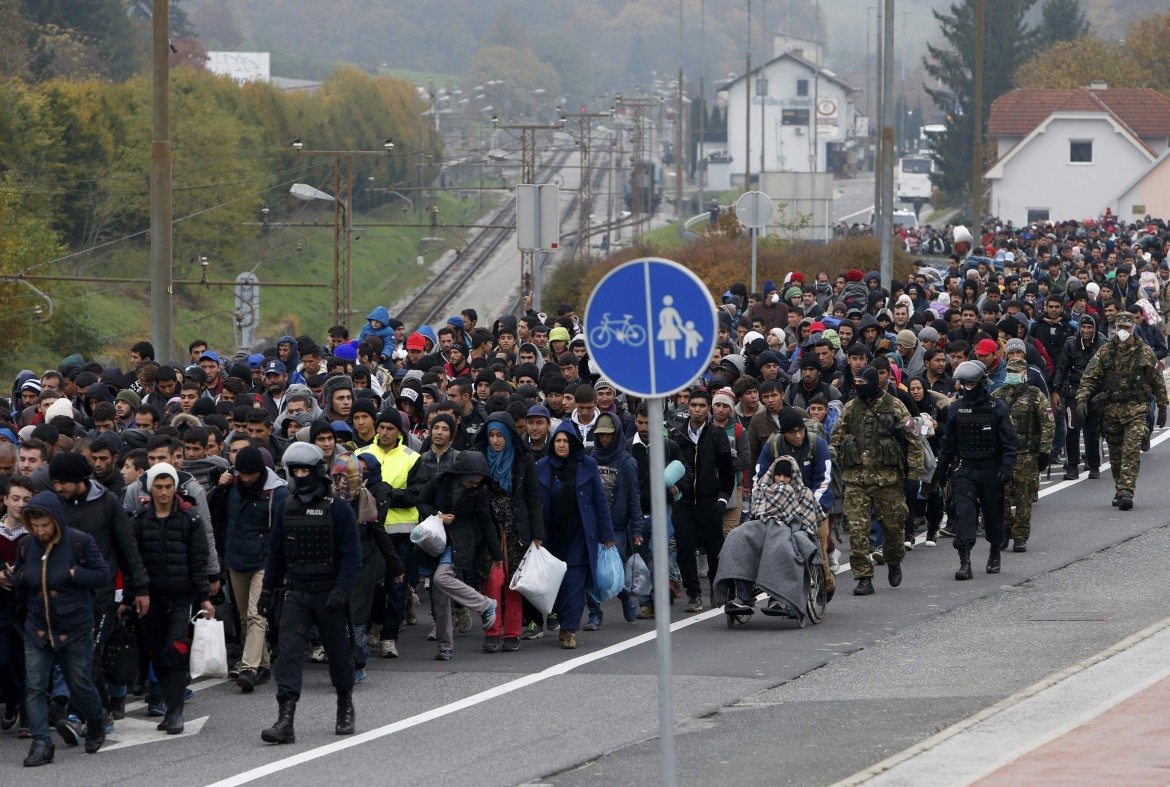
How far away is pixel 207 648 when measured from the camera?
10500mm

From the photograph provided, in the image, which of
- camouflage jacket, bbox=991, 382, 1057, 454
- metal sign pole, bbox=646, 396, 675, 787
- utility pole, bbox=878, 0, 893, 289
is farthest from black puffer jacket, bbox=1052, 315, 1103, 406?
metal sign pole, bbox=646, 396, 675, 787

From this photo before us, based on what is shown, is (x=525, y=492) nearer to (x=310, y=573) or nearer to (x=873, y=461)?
(x=310, y=573)

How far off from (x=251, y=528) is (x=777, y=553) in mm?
3611

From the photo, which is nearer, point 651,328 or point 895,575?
point 651,328

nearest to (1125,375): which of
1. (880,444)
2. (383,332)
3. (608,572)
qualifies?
(880,444)

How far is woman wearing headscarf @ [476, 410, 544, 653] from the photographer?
1253 cm

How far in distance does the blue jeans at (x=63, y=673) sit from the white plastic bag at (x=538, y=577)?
3.30 meters

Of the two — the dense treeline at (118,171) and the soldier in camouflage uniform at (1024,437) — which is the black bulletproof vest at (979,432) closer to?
the soldier in camouflage uniform at (1024,437)

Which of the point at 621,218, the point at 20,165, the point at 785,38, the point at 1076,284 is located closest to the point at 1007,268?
the point at 1076,284

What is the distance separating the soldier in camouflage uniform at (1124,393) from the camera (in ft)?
57.1

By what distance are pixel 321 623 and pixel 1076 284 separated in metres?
17.8

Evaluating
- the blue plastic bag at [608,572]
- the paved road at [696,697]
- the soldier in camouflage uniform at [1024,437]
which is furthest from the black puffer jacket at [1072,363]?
the blue plastic bag at [608,572]

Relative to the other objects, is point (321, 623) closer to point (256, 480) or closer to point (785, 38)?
point (256, 480)

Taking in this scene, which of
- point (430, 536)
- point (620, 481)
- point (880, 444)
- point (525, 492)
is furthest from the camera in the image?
point (880, 444)
